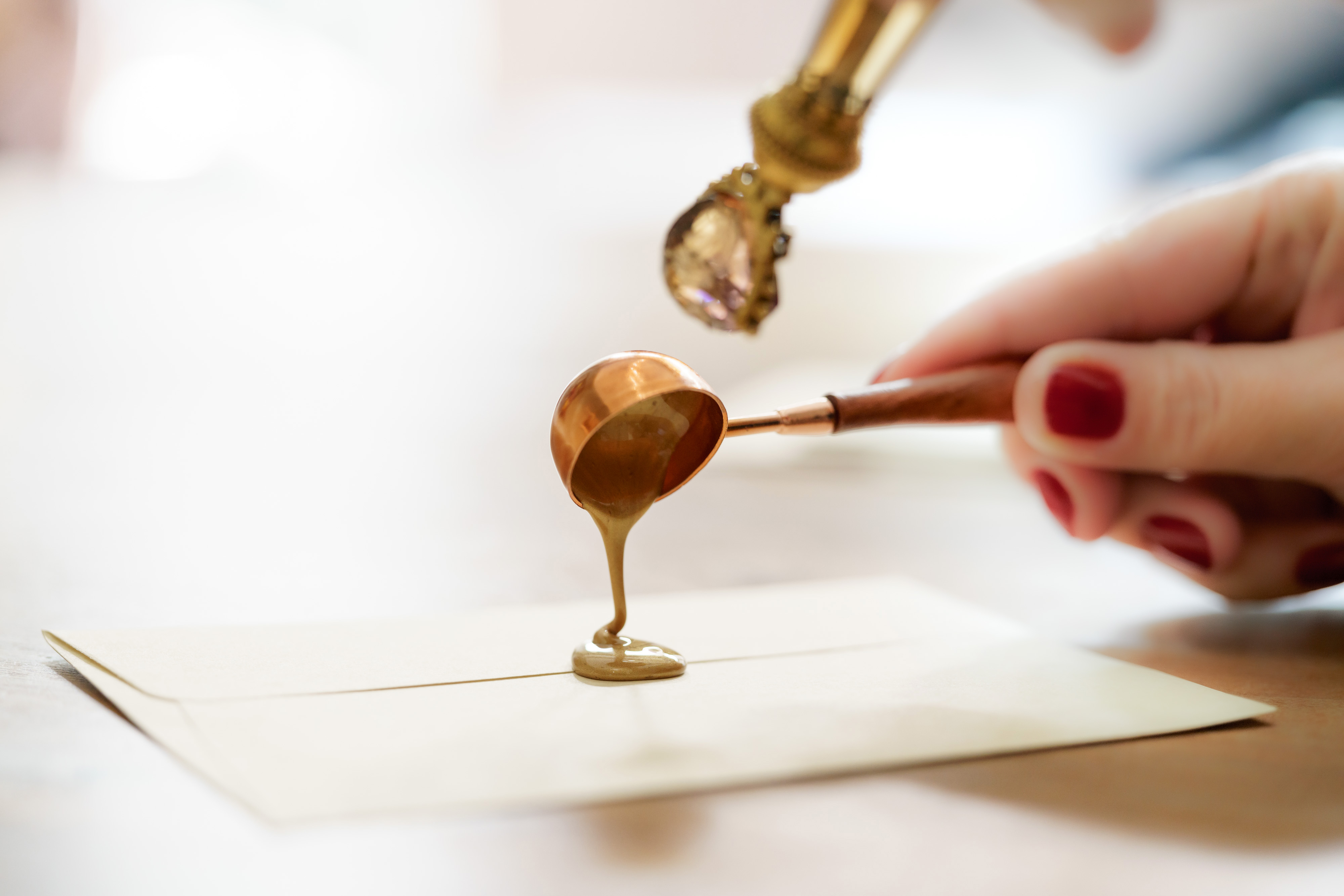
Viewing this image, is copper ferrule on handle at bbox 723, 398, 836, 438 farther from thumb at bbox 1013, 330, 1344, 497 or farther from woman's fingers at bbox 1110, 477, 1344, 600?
woman's fingers at bbox 1110, 477, 1344, 600

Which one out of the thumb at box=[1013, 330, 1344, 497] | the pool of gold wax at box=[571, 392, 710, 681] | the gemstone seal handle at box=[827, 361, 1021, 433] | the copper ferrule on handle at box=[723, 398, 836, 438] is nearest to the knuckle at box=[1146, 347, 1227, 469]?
the thumb at box=[1013, 330, 1344, 497]

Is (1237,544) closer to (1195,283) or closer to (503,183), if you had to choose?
(1195,283)

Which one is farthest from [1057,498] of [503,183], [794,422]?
[503,183]

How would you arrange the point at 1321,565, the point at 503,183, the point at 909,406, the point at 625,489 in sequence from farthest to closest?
the point at 503,183
the point at 1321,565
the point at 909,406
the point at 625,489

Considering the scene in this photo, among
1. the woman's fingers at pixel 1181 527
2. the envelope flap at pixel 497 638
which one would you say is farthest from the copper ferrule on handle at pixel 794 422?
the woman's fingers at pixel 1181 527

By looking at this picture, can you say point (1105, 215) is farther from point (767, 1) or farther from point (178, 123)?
point (178, 123)

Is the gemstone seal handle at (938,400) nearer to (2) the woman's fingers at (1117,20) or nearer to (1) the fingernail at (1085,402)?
(1) the fingernail at (1085,402)

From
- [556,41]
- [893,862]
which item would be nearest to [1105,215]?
[556,41]
